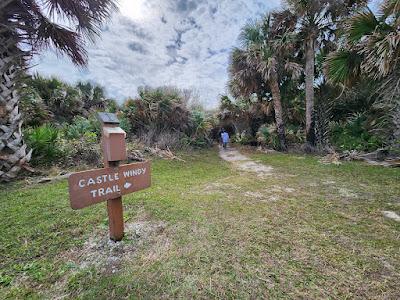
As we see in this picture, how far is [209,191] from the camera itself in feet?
12.5

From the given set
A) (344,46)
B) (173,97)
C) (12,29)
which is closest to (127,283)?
(12,29)

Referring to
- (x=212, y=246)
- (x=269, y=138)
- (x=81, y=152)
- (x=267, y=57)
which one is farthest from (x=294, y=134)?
(x=212, y=246)

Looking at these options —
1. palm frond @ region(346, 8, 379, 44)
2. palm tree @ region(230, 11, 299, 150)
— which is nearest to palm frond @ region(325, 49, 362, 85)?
palm frond @ region(346, 8, 379, 44)

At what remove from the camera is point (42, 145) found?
494 centimetres

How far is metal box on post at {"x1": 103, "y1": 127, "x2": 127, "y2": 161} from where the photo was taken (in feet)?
6.37

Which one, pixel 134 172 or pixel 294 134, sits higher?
pixel 294 134

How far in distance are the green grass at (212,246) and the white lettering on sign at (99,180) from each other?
2.25ft

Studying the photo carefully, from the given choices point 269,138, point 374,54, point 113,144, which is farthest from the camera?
point 269,138

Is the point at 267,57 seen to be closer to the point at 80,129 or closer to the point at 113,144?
the point at 80,129

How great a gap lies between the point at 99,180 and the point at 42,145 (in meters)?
4.15

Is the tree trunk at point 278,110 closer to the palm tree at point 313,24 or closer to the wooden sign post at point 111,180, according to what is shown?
the palm tree at point 313,24

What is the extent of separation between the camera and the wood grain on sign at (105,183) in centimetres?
169

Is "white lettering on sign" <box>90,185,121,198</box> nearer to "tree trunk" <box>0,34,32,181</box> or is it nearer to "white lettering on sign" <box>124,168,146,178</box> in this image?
"white lettering on sign" <box>124,168,146,178</box>

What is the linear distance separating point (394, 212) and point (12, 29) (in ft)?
22.1
